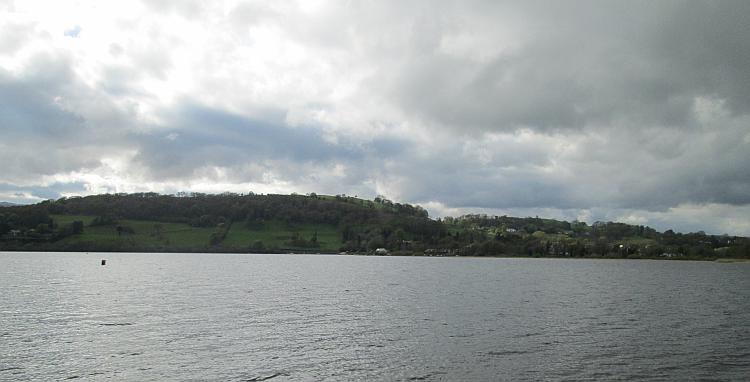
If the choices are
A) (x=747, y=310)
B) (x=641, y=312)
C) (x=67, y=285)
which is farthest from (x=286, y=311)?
(x=747, y=310)

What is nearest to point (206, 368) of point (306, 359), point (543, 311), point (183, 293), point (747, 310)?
point (306, 359)

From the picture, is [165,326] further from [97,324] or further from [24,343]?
[24,343]

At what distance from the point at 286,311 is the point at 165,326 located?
43.7 ft

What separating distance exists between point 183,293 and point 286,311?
78.2 ft

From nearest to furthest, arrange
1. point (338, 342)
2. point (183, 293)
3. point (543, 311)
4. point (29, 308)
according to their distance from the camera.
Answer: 1. point (338, 342)
2. point (29, 308)
3. point (543, 311)
4. point (183, 293)

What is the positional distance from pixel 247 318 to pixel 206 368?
18.9 m

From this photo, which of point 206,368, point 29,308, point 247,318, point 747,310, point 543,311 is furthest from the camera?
point 747,310

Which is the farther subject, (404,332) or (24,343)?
(404,332)

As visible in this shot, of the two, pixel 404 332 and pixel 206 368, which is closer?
pixel 206 368

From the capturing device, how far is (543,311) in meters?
56.2

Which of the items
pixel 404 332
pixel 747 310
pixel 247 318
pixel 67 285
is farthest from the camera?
pixel 67 285

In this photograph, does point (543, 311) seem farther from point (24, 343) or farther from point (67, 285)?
point (67, 285)

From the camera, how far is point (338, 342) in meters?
37.7

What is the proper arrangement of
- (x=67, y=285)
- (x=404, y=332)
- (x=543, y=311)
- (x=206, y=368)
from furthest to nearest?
(x=67, y=285), (x=543, y=311), (x=404, y=332), (x=206, y=368)
